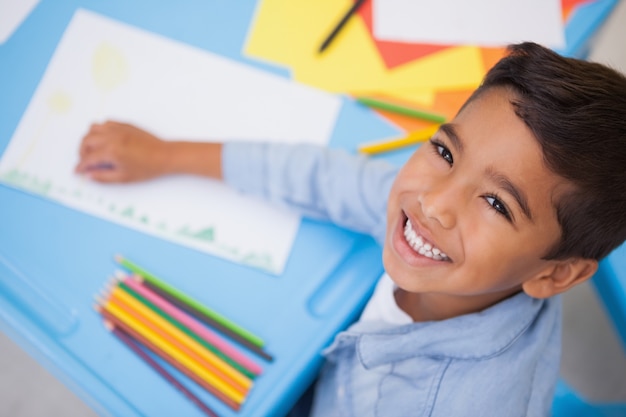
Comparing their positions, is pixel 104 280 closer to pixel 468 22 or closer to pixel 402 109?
pixel 402 109

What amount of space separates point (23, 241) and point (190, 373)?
210 mm

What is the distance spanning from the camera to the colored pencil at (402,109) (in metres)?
0.65

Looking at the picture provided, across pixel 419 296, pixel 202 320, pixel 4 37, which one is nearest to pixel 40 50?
pixel 4 37

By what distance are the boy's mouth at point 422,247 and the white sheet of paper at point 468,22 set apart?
318 mm

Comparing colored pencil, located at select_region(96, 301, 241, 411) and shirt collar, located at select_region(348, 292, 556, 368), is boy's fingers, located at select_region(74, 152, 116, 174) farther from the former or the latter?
shirt collar, located at select_region(348, 292, 556, 368)

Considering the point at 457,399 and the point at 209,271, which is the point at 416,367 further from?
the point at 209,271

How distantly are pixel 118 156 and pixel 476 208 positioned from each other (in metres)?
0.36

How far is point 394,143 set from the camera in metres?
0.63

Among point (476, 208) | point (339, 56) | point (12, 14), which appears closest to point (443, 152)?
point (476, 208)

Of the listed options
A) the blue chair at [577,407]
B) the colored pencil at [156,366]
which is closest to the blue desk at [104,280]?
the colored pencil at [156,366]

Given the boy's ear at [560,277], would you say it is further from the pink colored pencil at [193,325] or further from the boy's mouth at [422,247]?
the pink colored pencil at [193,325]

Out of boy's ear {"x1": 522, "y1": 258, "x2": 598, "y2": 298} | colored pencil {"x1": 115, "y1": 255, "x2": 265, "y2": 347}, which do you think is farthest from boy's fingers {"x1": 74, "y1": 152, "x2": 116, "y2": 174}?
boy's ear {"x1": 522, "y1": 258, "x2": 598, "y2": 298}

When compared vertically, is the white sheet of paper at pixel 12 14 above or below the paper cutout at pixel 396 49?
below

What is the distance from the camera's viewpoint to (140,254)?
1.81 ft
